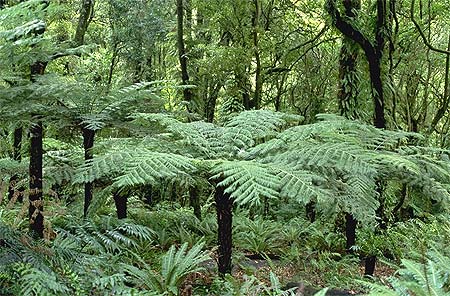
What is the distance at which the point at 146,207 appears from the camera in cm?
860

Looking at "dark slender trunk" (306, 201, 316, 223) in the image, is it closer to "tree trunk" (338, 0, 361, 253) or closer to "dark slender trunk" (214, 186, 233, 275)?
"tree trunk" (338, 0, 361, 253)

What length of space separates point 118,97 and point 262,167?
1641 millimetres

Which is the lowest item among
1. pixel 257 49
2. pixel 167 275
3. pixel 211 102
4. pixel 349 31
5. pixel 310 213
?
pixel 310 213

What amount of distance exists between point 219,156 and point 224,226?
1.97 ft

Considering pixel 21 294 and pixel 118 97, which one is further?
pixel 118 97

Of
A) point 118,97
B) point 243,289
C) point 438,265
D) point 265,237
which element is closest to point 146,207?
point 265,237

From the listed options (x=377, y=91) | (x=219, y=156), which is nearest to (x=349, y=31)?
(x=377, y=91)

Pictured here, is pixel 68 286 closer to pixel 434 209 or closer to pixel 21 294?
pixel 21 294

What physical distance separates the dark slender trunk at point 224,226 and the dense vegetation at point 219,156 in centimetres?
1

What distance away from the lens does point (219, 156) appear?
13.1 feet

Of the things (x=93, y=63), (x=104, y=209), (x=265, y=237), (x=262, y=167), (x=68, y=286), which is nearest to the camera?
(x=68, y=286)

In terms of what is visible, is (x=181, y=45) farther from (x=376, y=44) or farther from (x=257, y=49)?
(x=376, y=44)

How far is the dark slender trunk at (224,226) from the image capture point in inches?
153

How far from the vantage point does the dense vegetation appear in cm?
320
